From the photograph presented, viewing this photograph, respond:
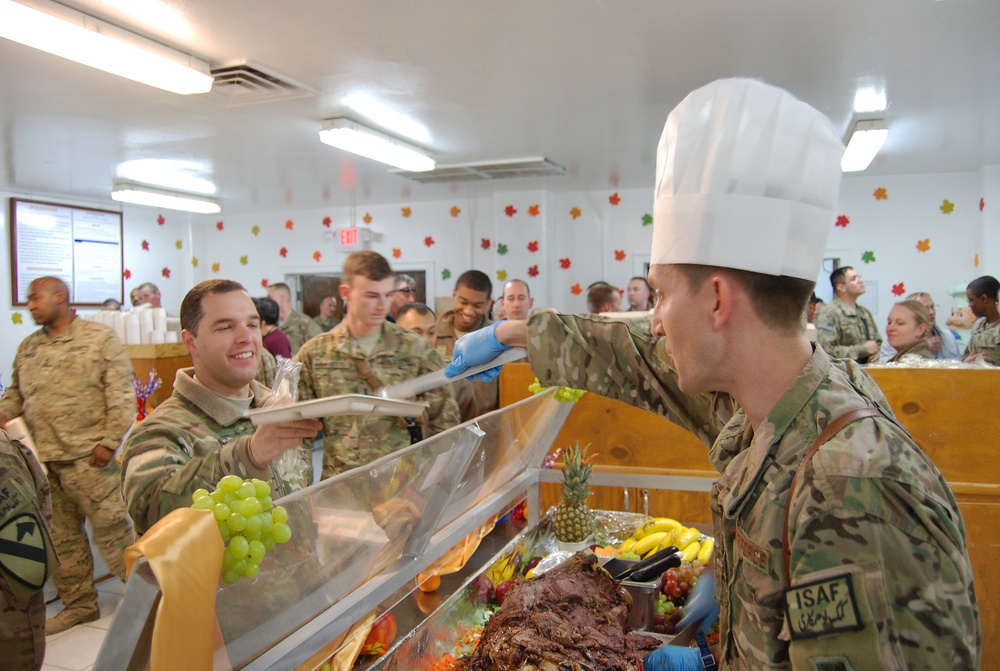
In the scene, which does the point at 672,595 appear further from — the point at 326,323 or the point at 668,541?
the point at 326,323

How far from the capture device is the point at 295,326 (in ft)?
32.6

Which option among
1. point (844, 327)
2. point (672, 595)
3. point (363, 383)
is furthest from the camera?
point (844, 327)

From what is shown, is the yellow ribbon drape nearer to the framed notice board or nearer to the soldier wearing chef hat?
the soldier wearing chef hat

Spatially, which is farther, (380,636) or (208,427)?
(208,427)

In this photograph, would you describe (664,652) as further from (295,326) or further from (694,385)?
(295,326)

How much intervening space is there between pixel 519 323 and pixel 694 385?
0.81 meters

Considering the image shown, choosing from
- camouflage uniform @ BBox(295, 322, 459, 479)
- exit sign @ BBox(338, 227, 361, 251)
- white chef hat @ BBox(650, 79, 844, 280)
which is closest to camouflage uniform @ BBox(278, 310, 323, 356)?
exit sign @ BBox(338, 227, 361, 251)

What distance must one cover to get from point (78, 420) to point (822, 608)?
473cm

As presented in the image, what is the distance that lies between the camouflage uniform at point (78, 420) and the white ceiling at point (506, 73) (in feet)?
6.30

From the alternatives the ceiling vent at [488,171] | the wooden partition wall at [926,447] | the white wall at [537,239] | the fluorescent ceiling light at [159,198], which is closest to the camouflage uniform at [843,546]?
the wooden partition wall at [926,447]

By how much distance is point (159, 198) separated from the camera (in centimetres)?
956

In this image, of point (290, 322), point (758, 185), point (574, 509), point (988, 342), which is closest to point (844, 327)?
Answer: point (988, 342)

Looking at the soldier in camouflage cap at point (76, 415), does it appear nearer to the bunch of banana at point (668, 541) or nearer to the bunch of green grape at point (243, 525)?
the bunch of banana at point (668, 541)

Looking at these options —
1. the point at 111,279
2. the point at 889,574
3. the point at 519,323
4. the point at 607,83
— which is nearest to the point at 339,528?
the point at 519,323
